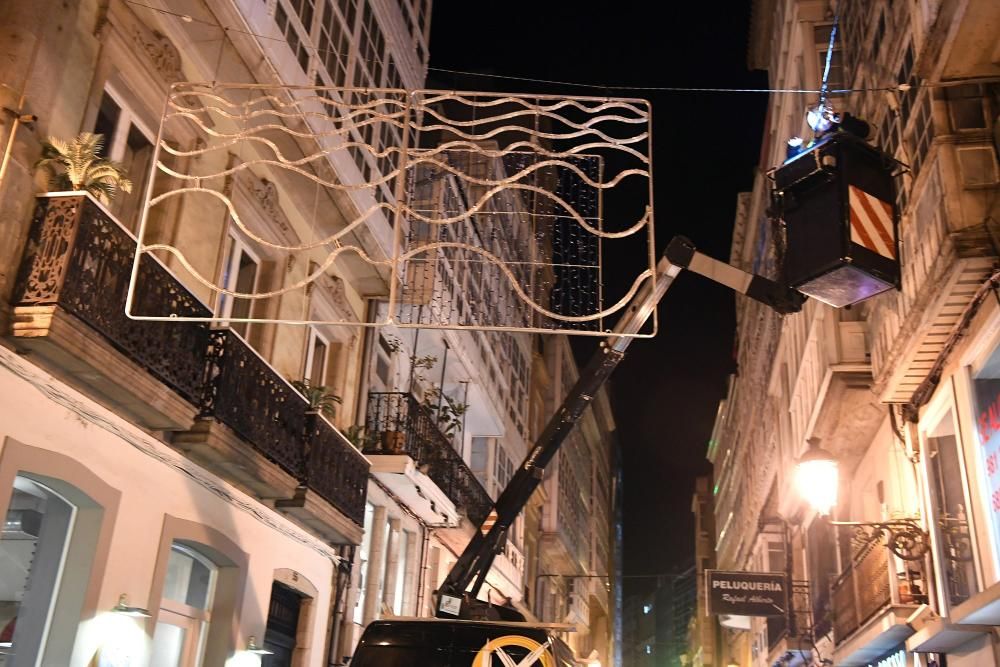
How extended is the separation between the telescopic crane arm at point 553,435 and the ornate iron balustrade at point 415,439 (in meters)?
1.87

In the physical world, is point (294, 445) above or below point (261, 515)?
above

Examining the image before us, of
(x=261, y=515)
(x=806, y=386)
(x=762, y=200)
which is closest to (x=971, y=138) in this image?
(x=806, y=386)

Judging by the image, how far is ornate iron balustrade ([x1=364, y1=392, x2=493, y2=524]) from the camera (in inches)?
612

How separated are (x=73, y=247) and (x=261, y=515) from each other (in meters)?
4.92

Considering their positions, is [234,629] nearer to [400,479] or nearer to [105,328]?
[105,328]

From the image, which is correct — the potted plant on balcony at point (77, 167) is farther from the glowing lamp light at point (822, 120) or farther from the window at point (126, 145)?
the glowing lamp light at point (822, 120)

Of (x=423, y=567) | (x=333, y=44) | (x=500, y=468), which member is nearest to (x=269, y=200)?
(x=333, y=44)

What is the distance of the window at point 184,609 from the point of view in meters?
9.91

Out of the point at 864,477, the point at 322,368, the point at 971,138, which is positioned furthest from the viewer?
the point at 864,477

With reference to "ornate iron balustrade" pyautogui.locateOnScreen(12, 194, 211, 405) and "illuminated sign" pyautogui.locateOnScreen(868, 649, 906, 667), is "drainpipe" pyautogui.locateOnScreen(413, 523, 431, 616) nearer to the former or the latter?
"illuminated sign" pyautogui.locateOnScreen(868, 649, 906, 667)

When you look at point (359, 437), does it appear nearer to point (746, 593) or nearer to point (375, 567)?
point (375, 567)

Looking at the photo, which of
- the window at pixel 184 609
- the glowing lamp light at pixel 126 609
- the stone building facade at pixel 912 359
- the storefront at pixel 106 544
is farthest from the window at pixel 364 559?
the stone building facade at pixel 912 359

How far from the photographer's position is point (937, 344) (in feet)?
35.7

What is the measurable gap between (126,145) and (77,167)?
1.79 m
